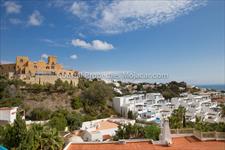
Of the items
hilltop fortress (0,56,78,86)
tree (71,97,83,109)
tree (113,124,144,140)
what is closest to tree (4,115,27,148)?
tree (113,124,144,140)

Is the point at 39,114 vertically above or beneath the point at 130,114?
above

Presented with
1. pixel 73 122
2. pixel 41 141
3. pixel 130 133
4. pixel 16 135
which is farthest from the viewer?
pixel 73 122

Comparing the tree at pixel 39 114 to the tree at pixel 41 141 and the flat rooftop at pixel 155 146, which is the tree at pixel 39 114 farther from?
the flat rooftop at pixel 155 146

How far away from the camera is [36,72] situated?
57531 mm

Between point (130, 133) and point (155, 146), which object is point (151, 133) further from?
point (155, 146)

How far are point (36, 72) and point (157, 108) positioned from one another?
96.3 feet

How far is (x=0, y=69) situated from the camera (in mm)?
61688

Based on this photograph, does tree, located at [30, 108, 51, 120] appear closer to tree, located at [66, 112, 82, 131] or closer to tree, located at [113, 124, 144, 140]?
tree, located at [66, 112, 82, 131]

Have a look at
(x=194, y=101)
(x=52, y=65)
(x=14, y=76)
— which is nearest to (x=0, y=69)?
(x=14, y=76)

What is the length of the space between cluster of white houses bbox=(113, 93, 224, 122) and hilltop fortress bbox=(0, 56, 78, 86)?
47.2 ft

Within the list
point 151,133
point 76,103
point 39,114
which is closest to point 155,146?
point 151,133

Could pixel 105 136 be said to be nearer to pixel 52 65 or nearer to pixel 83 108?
pixel 83 108

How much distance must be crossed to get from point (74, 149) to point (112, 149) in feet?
7.23

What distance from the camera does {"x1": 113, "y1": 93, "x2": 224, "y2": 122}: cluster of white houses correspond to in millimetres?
49487
